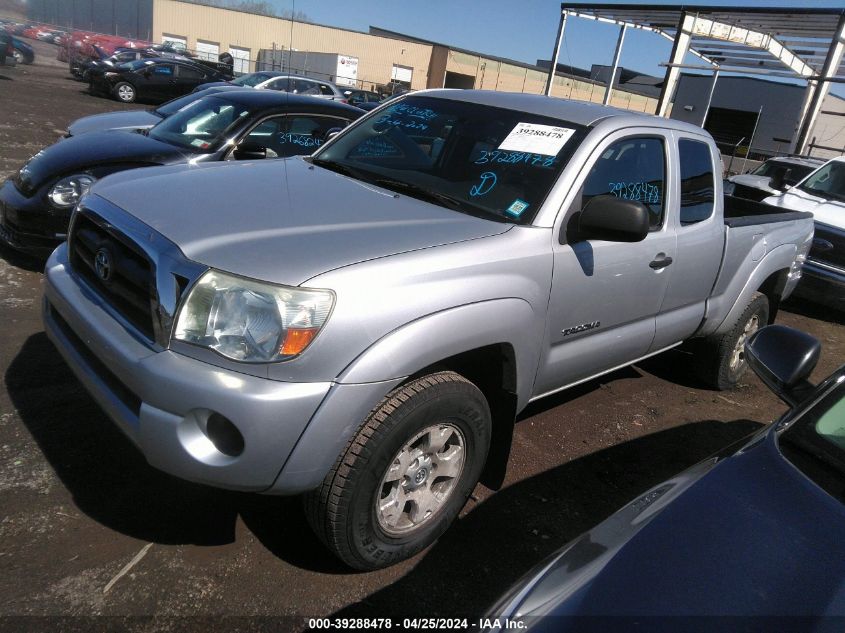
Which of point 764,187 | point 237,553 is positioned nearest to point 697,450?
point 237,553

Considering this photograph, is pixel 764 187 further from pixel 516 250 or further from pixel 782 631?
pixel 782 631

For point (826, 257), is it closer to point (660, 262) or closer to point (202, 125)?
point (660, 262)

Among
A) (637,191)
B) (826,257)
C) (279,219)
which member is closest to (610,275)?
(637,191)

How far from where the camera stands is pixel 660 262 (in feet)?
11.1

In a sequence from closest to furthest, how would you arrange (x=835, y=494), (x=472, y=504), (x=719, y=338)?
(x=835, y=494), (x=472, y=504), (x=719, y=338)

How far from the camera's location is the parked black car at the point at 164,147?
Result: 4.61m

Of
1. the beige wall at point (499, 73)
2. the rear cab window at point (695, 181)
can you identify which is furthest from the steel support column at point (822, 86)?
the beige wall at point (499, 73)

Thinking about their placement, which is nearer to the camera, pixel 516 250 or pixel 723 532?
pixel 723 532

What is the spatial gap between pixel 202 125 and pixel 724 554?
5404mm

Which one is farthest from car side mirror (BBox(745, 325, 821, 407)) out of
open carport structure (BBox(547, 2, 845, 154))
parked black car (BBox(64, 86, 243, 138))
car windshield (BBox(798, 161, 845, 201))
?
open carport structure (BBox(547, 2, 845, 154))

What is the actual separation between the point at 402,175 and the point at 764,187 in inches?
322

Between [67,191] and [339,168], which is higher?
[339,168]

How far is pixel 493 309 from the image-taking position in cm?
246

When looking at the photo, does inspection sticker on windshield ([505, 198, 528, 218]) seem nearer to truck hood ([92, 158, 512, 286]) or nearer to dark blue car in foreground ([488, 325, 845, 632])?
truck hood ([92, 158, 512, 286])
